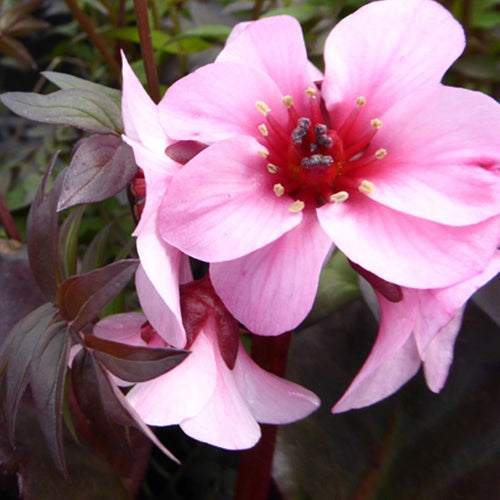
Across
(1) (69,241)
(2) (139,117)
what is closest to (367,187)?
(2) (139,117)

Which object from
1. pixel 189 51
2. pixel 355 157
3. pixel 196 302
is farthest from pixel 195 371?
pixel 189 51

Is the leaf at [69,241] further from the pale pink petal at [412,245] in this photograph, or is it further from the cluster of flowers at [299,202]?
the pale pink petal at [412,245]

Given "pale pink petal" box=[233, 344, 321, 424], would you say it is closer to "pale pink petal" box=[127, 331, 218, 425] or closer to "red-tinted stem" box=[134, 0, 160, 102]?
"pale pink petal" box=[127, 331, 218, 425]

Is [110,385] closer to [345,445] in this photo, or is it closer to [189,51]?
[345,445]

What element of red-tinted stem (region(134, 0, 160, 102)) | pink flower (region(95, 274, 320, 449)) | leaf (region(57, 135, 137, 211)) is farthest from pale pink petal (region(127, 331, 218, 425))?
red-tinted stem (region(134, 0, 160, 102))

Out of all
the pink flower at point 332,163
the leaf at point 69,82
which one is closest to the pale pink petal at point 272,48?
the pink flower at point 332,163

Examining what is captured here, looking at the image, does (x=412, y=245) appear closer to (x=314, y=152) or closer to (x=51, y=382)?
(x=314, y=152)
